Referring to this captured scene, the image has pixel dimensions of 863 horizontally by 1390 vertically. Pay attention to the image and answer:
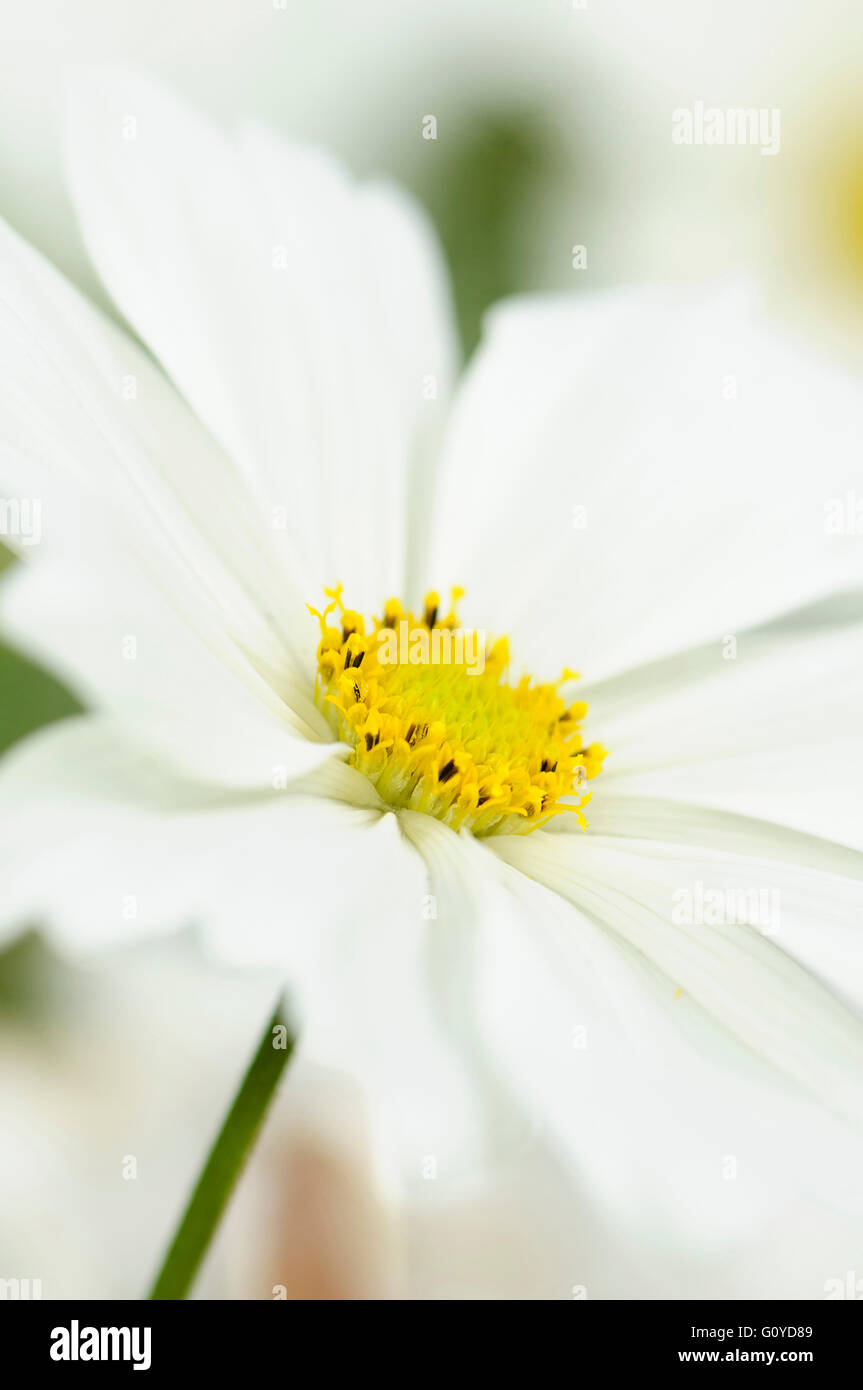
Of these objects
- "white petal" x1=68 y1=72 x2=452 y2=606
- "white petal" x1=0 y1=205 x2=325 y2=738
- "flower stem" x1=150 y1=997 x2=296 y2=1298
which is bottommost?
"flower stem" x1=150 y1=997 x2=296 y2=1298

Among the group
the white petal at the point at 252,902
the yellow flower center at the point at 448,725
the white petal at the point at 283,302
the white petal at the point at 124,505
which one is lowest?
the white petal at the point at 252,902

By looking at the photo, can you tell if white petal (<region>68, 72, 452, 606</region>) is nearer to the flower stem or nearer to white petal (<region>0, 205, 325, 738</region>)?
white petal (<region>0, 205, 325, 738</region>)

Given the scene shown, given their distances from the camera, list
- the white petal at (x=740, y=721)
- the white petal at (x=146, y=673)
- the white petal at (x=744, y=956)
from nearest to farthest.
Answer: the white petal at (x=146, y=673) < the white petal at (x=744, y=956) < the white petal at (x=740, y=721)

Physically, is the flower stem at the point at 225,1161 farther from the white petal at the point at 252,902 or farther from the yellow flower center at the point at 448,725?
the yellow flower center at the point at 448,725

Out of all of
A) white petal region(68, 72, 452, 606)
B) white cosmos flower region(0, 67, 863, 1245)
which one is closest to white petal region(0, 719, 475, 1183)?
white cosmos flower region(0, 67, 863, 1245)

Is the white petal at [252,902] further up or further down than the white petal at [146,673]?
further down

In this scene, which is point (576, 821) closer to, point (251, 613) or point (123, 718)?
point (251, 613)

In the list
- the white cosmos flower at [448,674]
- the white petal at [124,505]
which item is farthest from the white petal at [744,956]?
the white petal at [124,505]

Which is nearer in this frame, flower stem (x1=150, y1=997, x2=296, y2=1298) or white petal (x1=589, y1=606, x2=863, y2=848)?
flower stem (x1=150, y1=997, x2=296, y2=1298)
